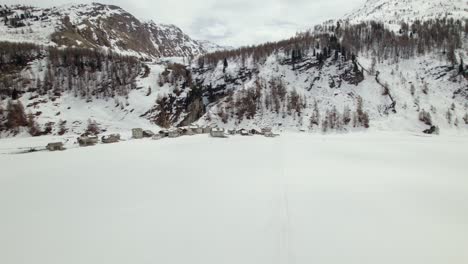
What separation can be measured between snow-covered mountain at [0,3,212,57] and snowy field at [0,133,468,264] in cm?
10839

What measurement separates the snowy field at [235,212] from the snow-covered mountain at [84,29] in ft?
356

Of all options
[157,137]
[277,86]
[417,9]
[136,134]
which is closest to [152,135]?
[157,137]

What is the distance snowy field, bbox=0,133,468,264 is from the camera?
7.79 metres

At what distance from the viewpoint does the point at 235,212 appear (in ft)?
34.3

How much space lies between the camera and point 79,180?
15.5 m

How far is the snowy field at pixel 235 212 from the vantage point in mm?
7789

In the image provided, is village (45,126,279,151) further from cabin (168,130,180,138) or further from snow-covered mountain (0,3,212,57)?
snow-covered mountain (0,3,212,57)

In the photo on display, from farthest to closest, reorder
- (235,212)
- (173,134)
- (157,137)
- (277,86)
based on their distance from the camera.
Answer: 1. (277,86)
2. (173,134)
3. (157,137)
4. (235,212)

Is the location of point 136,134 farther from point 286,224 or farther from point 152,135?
point 286,224

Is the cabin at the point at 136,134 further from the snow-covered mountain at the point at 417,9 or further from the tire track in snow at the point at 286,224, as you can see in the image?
the snow-covered mountain at the point at 417,9

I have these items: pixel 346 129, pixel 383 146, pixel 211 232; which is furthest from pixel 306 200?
pixel 346 129

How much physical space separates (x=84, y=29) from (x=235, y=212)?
145118mm

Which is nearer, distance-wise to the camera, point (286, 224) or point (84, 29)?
point (286, 224)

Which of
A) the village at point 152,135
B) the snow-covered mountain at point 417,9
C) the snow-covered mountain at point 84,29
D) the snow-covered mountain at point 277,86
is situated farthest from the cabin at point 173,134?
the snow-covered mountain at point 417,9
